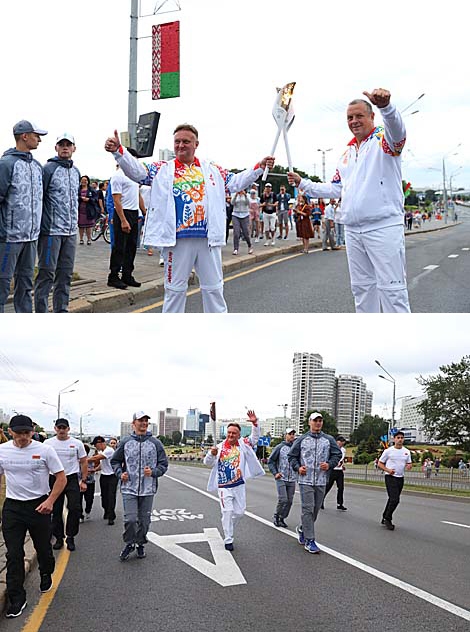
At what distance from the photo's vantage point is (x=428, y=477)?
4.59 m

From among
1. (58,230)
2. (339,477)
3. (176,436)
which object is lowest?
(339,477)

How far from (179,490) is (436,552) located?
1486 mm

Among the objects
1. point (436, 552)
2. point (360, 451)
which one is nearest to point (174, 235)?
point (360, 451)

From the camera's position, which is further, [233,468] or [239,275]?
[239,275]

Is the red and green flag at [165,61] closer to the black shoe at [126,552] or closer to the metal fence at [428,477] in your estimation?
the metal fence at [428,477]

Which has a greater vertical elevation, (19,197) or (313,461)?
(19,197)

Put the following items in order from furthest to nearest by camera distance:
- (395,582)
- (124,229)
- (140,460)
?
(124,229)
(140,460)
(395,582)

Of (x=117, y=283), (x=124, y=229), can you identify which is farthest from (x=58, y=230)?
(x=124, y=229)

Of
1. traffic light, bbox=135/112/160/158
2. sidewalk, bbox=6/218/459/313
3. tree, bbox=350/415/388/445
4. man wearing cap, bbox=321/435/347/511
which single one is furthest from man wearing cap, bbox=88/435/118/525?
traffic light, bbox=135/112/160/158

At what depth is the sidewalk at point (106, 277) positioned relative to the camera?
4.31 meters

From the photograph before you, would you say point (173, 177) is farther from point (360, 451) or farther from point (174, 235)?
point (360, 451)

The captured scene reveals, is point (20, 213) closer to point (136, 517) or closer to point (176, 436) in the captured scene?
point (176, 436)

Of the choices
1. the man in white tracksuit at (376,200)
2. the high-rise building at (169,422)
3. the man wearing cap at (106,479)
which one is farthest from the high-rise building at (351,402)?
the man wearing cap at (106,479)

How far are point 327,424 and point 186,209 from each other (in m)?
1.53
